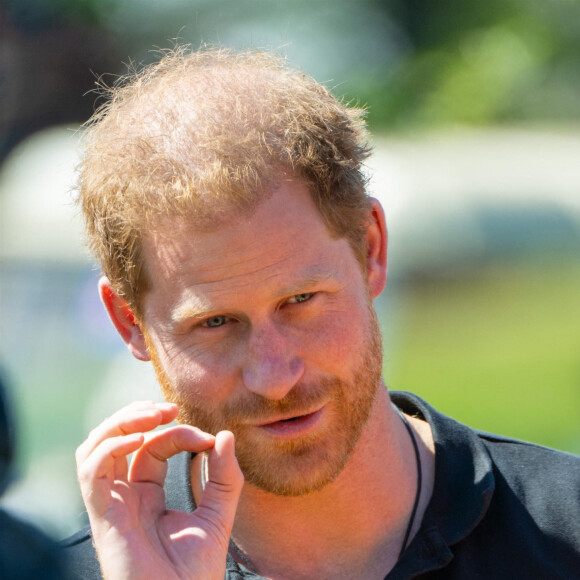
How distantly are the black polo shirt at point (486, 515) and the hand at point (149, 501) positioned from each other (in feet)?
0.82

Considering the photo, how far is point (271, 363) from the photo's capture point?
210cm

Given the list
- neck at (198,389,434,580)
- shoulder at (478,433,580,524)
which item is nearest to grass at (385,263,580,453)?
shoulder at (478,433,580,524)

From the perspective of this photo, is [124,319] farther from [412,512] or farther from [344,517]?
[412,512]

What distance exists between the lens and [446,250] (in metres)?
8.16

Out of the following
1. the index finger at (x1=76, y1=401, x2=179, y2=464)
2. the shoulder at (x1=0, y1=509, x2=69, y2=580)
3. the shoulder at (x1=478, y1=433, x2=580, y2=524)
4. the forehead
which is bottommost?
the shoulder at (x1=0, y1=509, x2=69, y2=580)

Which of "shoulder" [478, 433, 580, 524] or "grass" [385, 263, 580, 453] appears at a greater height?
"shoulder" [478, 433, 580, 524]

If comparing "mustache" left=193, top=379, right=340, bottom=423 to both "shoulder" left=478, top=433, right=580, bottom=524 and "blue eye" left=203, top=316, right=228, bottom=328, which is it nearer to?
"blue eye" left=203, top=316, right=228, bottom=328

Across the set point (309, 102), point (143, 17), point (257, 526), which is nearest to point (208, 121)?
point (309, 102)

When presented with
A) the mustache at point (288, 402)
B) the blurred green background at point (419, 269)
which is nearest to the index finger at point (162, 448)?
the mustache at point (288, 402)

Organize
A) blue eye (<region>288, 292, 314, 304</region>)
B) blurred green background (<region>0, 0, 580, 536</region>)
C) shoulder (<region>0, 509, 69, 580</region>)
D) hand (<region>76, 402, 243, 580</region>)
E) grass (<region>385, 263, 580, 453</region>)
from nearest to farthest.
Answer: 1. hand (<region>76, 402, 243, 580</region>)
2. blue eye (<region>288, 292, 314, 304</region>)
3. shoulder (<region>0, 509, 69, 580</region>)
4. blurred green background (<region>0, 0, 580, 536</region>)
5. grass (<region>385, 263, 580, 453</region>)

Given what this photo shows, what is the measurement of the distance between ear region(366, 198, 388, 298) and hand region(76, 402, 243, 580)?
0.71m

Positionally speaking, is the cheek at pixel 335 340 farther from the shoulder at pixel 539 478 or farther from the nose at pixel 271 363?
the shoulder at pixel 539 478

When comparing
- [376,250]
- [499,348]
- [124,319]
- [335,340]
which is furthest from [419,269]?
[335,340]

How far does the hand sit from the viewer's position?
189cm
